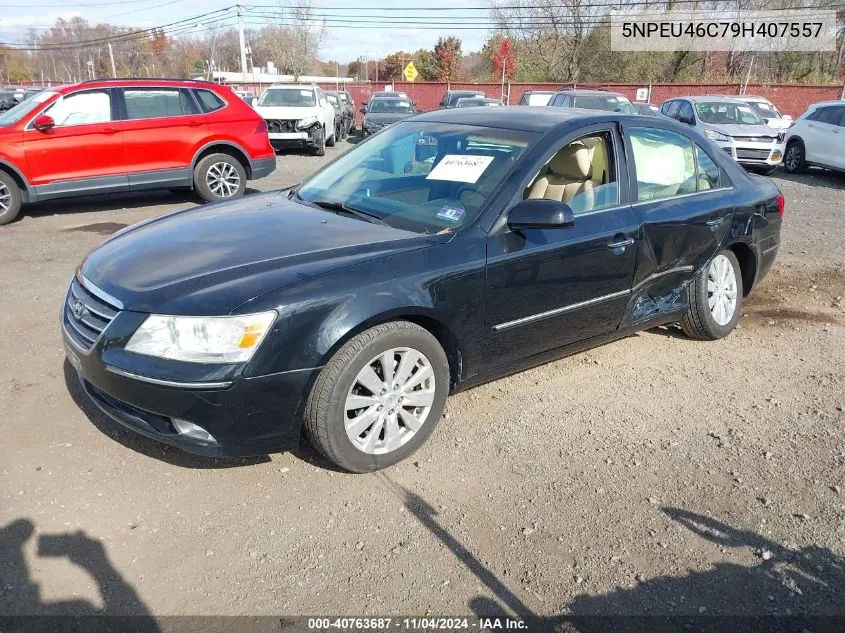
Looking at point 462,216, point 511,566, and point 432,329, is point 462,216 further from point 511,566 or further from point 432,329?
point 511,566

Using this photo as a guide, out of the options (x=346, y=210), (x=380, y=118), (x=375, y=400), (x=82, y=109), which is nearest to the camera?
(x=375, y=400)

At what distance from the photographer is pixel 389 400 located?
3146 millimetres

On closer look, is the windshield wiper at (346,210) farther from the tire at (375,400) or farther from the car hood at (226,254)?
the tire at (375,400)

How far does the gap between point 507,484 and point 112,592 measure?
5.67 feet

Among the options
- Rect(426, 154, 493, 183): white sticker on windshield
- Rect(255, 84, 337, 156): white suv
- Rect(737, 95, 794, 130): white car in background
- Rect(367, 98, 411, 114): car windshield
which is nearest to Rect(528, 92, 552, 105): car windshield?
Rect(367, 98, 411, 114): car windshield

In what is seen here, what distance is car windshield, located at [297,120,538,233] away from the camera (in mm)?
3521

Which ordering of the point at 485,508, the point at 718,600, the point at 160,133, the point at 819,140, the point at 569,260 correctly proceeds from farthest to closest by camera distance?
the point at 819,140, the point at 160,133, the point at 569,260, the point at 485,508, the point at 718,600

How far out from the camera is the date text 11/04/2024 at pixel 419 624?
92.5 inches

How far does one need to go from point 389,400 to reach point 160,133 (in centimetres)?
727

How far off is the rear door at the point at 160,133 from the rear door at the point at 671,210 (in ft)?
22.6

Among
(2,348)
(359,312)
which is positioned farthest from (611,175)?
(2,348)

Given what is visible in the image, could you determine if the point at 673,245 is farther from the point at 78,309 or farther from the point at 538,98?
the point at 538,98

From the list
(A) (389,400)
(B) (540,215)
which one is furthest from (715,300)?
(A) (389,400)

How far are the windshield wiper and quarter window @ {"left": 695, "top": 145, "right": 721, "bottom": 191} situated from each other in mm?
2377
